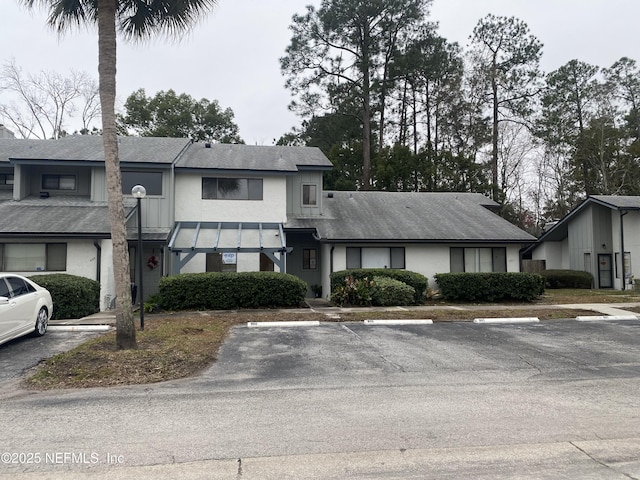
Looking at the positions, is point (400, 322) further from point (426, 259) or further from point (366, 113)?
point (366, 113)

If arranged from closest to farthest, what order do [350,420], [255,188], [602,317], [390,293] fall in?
[350,420]
[602,317]
[390,293]
[255,188]

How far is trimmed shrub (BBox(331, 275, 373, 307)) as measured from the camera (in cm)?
1609

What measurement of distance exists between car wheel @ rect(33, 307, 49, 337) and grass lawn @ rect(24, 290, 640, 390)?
143cm

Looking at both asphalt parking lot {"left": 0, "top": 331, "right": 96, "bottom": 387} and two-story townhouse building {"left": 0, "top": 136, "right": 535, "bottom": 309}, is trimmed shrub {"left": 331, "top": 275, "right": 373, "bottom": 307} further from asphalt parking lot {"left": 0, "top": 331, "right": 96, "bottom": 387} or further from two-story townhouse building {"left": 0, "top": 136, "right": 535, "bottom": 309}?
asphalt parking lot {"left": 0, "top": 331, "right": 96, "bottom": 387}

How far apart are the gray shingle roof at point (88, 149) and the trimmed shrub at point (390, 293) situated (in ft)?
32.3

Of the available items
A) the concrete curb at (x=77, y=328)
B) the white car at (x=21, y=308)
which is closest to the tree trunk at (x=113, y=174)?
the white car at (x=21, y=308)

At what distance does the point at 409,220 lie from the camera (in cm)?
2083

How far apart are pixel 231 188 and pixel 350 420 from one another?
15242 mm

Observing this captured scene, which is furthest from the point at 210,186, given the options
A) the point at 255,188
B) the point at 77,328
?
the point at 77,328

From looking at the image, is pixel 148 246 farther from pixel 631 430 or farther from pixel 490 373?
pixel 631 430

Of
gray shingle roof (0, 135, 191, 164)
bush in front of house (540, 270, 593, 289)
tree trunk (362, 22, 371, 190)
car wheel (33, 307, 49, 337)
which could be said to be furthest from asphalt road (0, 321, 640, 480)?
tree trunk (362, 22, 371, 190)

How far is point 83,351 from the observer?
830cm

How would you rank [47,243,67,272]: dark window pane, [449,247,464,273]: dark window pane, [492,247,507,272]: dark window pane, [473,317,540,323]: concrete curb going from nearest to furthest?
[473,317,540,323]: concrete curb, [47,243,67,272]: dark window pane, [449,247,464,273]: dark window pane, [492,247,507,272]: dark window pane

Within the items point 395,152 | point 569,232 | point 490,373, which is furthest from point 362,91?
point 490,373
